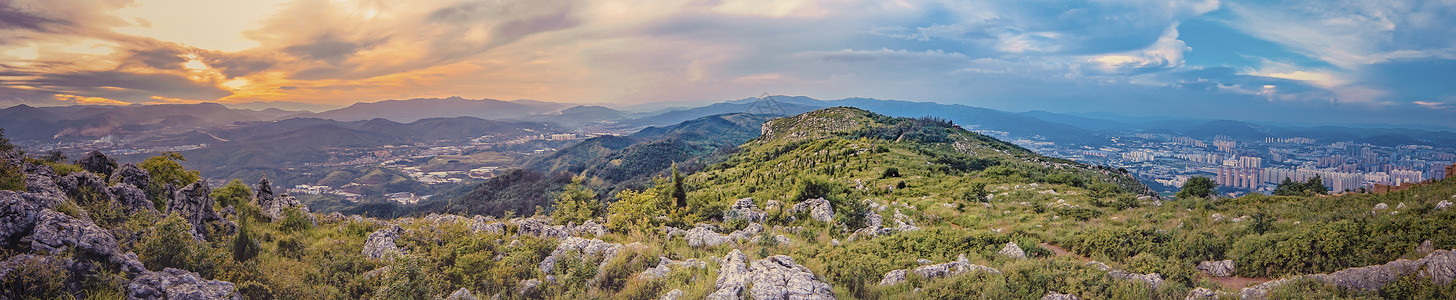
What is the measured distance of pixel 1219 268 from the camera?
428 inches

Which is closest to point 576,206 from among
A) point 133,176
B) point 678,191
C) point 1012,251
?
point 678,191

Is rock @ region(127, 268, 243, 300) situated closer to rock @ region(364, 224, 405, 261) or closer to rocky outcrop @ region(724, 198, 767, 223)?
rock @ region(364, 224, 405, 261)

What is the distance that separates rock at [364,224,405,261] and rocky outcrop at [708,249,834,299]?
7.74 m

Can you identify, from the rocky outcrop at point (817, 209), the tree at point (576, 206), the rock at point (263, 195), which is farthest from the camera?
the rocky outcrop at point (817, 209)

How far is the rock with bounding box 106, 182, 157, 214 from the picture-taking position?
11.4m

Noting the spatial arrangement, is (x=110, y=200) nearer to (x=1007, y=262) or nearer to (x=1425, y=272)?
(x=1007, y=262)

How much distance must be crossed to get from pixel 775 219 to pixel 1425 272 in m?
16.3

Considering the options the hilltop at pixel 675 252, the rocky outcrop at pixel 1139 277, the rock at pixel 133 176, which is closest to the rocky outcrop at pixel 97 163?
the hilltop at pixel 675 252

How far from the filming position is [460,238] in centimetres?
1305

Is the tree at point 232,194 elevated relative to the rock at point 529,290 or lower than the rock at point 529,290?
elevated

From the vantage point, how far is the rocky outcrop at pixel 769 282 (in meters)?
9.23

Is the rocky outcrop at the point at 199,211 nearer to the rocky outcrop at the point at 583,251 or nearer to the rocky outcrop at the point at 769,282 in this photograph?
the rocky outcrop at the point at 583,251

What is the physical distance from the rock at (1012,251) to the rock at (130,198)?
21.3 metres

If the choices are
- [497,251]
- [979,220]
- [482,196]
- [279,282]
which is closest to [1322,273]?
[979,220]
